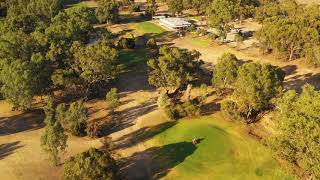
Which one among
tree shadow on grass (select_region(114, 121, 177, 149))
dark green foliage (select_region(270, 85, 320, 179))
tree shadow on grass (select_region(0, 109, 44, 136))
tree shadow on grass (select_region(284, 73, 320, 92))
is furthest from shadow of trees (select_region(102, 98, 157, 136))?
tree shadow on grass (select_region(284, 73, 320, 92))

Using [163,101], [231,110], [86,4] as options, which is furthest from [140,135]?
[86,4]

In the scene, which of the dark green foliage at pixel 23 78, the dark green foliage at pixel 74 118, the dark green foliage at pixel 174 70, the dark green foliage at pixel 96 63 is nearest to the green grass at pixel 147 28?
the dark green foliage at pixel 174 70

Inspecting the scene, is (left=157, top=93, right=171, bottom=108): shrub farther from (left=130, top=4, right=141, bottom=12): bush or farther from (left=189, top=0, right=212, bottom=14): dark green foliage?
(left=130, top=4, right=141, bottom=12): bush

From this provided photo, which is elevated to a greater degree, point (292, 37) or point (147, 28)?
point (147, 28)

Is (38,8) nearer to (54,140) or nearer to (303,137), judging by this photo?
(54,140)

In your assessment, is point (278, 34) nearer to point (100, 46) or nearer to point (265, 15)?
point (265, 15)

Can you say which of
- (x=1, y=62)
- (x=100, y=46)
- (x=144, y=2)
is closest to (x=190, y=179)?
(x=100, y=46)

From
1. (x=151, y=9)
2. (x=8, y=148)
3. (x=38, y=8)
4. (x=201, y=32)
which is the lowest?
(x=8, y=148)
